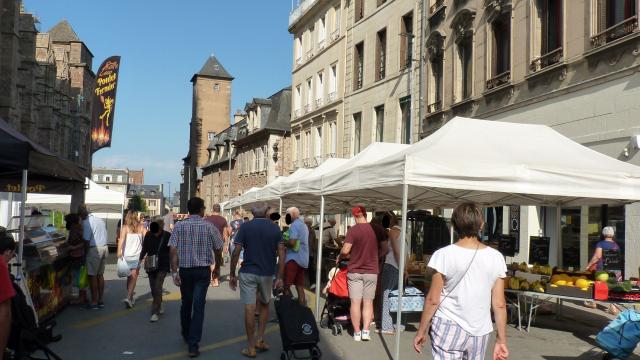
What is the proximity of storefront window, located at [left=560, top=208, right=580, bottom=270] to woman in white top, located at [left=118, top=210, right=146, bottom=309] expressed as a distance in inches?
380

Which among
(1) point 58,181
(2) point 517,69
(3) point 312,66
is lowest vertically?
(1) point 58,181

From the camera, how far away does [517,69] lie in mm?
16453

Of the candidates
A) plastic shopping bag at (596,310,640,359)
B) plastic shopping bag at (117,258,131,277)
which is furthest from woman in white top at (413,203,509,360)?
plastic shopping bag at (117,258,131,277)

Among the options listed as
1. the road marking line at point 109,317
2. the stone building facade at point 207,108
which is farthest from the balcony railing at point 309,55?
the stone building facade at point 207,108

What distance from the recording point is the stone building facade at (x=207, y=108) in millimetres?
82812

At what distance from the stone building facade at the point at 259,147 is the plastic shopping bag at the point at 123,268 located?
102 ft

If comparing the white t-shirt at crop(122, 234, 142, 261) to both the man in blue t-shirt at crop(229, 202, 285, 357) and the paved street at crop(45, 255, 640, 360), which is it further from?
the man in blue t-shirt at crop(229, 202, 285, 357)

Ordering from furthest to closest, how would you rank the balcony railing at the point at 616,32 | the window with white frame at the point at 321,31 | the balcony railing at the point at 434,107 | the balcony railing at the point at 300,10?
the balcony railing at the point at 300,10 → the window with white frame at the point at 321,31 → the balcony railing at the point at 434,107 → the balcony railing at the point at 616,32

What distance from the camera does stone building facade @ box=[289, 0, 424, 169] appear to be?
24.4m

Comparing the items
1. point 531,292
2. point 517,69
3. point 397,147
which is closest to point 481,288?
point 531,292

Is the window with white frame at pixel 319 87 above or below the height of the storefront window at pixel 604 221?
above

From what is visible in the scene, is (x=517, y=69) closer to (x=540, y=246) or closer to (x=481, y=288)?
(x=540, y=246)

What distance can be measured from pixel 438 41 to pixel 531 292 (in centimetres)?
1384

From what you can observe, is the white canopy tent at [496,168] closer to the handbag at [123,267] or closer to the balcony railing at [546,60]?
the handbag at [123,267]
